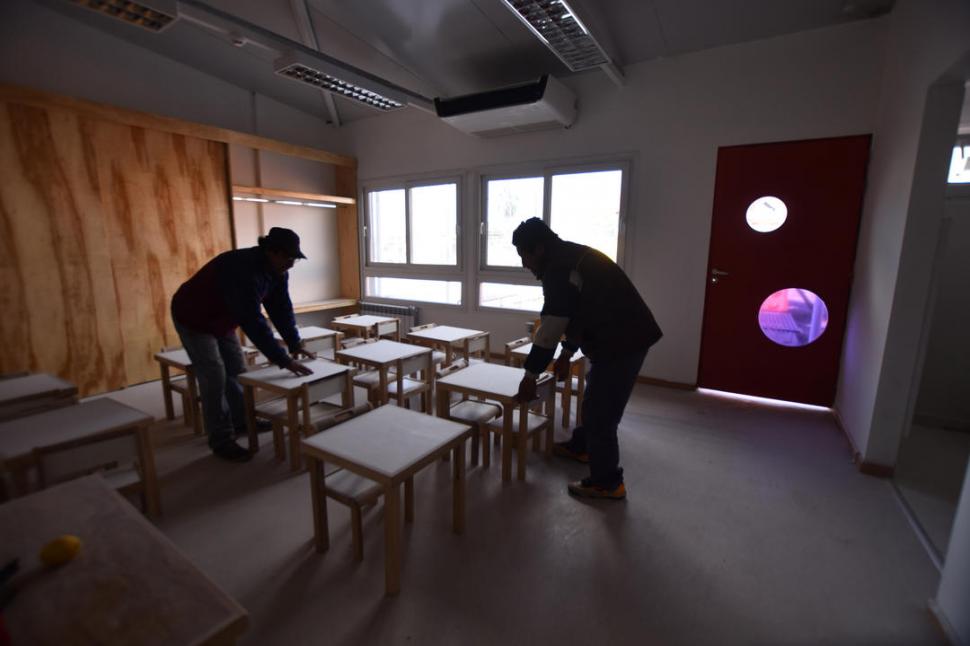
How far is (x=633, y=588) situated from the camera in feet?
5.56

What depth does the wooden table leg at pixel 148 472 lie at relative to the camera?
1.89m

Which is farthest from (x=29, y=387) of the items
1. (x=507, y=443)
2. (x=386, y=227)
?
(x=386, y=227)

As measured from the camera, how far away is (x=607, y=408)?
2131mm

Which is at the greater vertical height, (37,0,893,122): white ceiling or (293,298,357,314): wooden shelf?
(37,0,893,122): white ceiling

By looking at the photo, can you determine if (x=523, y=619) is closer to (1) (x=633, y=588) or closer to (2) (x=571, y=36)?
(1) (x=633, y=588)

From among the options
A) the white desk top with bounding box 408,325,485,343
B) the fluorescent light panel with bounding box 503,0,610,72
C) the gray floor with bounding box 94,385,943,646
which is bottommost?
the gray floor with bounding box 94,385,943,646

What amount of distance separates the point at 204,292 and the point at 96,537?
1.93 metres

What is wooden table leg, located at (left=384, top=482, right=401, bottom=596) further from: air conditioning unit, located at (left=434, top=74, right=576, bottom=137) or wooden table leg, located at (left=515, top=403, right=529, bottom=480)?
air conditioning unit, located at (left=434, top=74, right=576, bottom=137)

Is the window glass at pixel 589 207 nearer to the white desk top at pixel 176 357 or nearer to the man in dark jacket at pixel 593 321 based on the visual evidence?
the man in dark jacket at pixel 593 321

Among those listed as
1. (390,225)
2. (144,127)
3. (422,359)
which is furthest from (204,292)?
(390,225)

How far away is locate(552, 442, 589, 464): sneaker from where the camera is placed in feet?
8.78

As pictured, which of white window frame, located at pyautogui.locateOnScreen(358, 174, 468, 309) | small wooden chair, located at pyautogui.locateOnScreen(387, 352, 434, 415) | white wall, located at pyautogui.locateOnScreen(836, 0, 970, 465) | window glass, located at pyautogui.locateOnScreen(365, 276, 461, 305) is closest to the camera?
white wall, located at pyautogui.locateOnScreen(836, 0, 970, 465)

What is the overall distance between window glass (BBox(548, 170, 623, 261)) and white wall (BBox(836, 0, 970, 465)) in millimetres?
1904

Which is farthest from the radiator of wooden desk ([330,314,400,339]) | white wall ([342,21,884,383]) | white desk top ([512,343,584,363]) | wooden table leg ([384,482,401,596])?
wooden table leg ([384,482,401,596])
